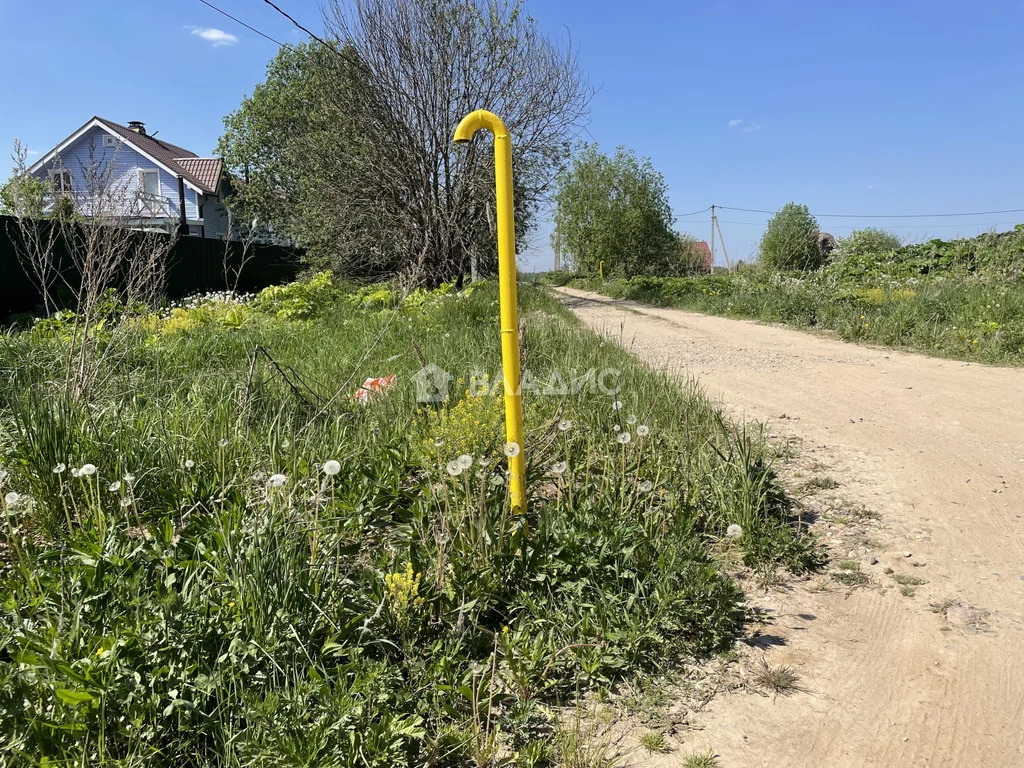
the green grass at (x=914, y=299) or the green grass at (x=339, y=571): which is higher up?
the green grass at (x=914, y=299)

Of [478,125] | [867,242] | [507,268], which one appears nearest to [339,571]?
[507,268]

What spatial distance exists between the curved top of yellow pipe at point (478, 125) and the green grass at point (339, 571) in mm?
1159

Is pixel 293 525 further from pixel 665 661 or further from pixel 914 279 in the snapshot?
pixel 914 279


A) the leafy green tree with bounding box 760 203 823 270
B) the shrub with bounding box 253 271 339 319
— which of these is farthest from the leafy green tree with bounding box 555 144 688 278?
the shrub with bounding box 253 271 339 319

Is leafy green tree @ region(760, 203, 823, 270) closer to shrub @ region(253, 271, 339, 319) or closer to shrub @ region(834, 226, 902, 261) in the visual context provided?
shrub @ region(834, 226, 902, 261)

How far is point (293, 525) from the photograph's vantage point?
2.21 metres

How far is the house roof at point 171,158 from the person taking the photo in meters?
31.2

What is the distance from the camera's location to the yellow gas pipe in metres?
2.38

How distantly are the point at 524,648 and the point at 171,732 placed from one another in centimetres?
100

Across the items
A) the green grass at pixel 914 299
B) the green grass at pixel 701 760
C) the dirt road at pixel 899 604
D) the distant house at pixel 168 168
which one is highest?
the distant house at pixel 168 168

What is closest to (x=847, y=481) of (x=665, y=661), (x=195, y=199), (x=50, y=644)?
(x=665, y=661)

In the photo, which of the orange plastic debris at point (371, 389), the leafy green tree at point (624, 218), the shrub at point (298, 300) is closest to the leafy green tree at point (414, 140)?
the shrub at point (298, 300)

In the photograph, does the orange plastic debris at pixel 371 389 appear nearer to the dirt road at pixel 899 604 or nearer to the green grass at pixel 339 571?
the green grass at pixel 339 571

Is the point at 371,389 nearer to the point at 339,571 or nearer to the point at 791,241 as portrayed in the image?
the point at 339,571
